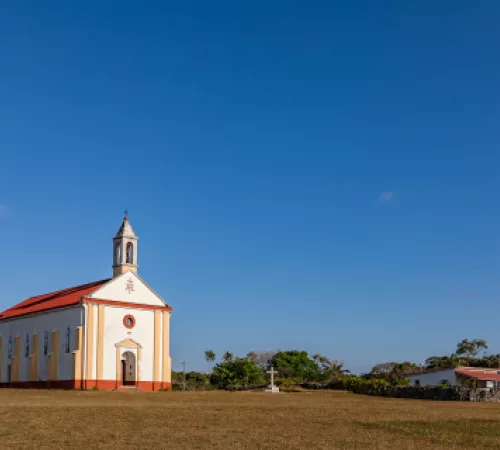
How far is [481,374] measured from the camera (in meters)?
65.4

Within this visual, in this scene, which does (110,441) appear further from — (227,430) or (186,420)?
(186,420)

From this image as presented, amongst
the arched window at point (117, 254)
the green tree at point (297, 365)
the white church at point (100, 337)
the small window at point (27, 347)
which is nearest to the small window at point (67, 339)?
the white church at point (100, 337)

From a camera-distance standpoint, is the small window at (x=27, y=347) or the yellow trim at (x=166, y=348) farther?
the small window at (x=27, y=347)

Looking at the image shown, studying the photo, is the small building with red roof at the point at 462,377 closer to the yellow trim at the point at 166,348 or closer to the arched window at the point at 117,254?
the yellow trim at the point at 166,348

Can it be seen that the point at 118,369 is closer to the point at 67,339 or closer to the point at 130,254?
the point at 67,339

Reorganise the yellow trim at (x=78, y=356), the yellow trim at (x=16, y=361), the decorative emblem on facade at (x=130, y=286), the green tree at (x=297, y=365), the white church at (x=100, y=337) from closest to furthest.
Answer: the yellow trim at (x=78, y=356) → the white church at (x=100, y=337) → the decorative emblem on facade at (x=130, y=286) → the yellow trim at (x=16, y=361) → the green tree at (x=297, y=365)

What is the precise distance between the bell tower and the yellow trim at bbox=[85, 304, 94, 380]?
16.7 ft

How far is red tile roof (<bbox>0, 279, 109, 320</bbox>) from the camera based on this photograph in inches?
2070

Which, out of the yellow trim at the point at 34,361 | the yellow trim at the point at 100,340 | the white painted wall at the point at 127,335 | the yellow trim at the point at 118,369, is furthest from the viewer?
the yellow trim at the point at 34,361

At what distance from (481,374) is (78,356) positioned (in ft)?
127

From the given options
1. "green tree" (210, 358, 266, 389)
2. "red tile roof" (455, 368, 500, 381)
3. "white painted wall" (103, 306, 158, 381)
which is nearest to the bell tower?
"white painted wall" (103, 306, 158, 381)

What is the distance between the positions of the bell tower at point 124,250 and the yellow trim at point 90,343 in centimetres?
509

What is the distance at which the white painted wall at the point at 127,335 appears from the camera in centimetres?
5094

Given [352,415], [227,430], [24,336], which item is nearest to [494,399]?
[352,415]
